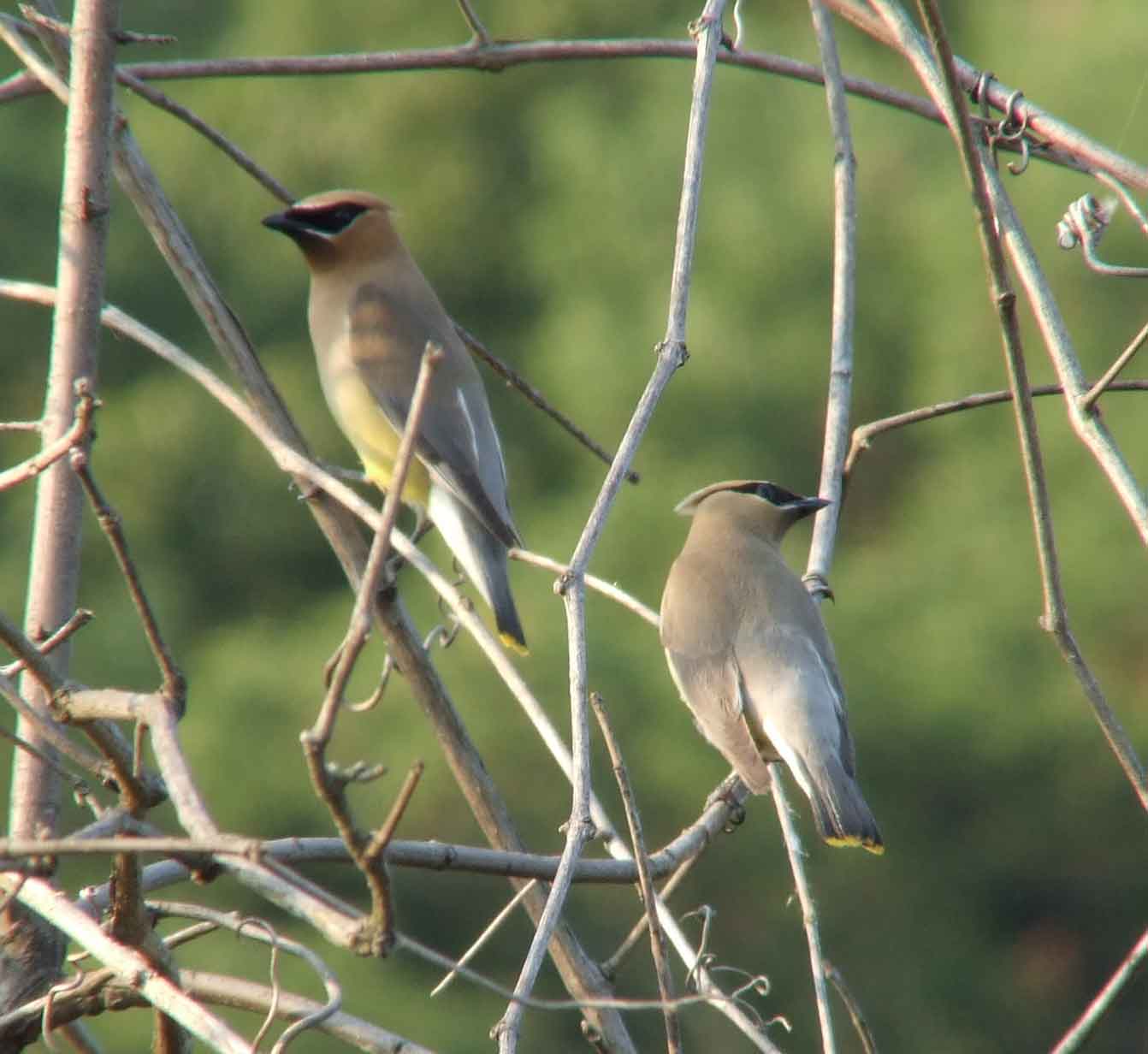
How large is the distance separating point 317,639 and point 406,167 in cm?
436

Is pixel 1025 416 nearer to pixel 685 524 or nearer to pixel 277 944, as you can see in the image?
pixel 277 944

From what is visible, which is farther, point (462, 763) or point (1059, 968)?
point (1059, 968)

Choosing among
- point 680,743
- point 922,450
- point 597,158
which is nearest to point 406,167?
point 597,158

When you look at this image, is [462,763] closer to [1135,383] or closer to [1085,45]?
[1135,383]

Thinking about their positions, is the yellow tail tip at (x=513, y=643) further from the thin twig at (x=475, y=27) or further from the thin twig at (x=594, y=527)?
the thin twig at (x=594, y=527)

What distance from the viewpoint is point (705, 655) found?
10.6 feet

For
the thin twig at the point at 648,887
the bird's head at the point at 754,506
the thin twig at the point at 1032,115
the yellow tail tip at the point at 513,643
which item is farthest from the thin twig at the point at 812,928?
the bird's head at the point at 754,506

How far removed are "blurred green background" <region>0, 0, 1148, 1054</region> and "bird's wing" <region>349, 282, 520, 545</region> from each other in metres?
3.62

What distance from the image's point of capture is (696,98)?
212cm

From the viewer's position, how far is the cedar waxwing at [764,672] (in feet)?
9.97

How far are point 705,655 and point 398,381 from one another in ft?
3.31

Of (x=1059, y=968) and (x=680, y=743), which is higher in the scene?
(x=680, y=743)

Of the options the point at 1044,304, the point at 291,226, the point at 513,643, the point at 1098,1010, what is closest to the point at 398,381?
the point at 291,226

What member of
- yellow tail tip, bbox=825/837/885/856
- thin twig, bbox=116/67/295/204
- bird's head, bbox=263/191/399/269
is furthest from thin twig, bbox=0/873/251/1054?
bird's head, bbox=263/191/399/269
